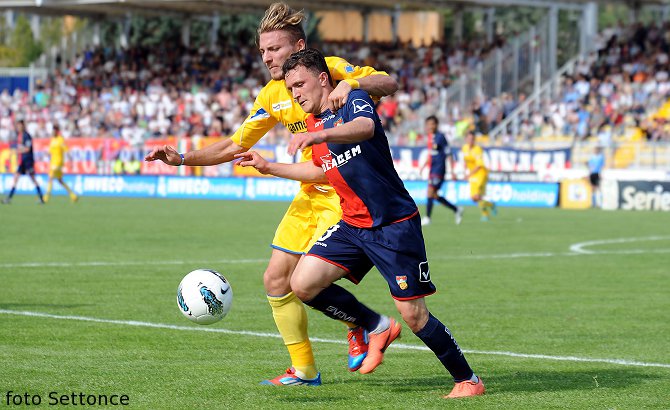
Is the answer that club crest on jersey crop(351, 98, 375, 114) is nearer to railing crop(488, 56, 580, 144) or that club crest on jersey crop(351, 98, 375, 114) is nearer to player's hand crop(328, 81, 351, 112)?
player's hand crop(328, 81, 351, 112)

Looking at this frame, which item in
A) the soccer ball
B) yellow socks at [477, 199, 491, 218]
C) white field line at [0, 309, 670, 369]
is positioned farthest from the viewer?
yellow socks at [477, 199, 491, 218]

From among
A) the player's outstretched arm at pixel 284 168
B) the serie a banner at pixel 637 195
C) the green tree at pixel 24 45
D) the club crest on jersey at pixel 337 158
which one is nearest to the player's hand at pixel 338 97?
the club crest on jersey at pixel 337 158

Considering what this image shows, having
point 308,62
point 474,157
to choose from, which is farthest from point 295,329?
point 474,157

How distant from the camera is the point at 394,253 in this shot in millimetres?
6941

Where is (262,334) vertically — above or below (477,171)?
above

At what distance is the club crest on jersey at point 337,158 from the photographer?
22.8ft

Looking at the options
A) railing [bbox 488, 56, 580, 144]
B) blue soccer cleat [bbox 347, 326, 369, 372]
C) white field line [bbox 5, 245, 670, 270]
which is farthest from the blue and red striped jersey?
railing [bbox 488, 56, 580, 144]

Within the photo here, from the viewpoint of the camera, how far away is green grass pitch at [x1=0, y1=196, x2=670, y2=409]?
7.18m

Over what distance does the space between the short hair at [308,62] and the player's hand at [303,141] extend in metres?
0.78

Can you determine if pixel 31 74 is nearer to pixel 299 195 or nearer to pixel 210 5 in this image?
pixel 210 5

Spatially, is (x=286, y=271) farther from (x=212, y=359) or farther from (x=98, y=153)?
(x=98, y=153)

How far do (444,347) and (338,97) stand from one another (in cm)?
161

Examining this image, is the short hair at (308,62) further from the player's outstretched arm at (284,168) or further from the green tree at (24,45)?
the green tree at (24,45)

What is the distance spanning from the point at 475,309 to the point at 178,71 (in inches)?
1636
